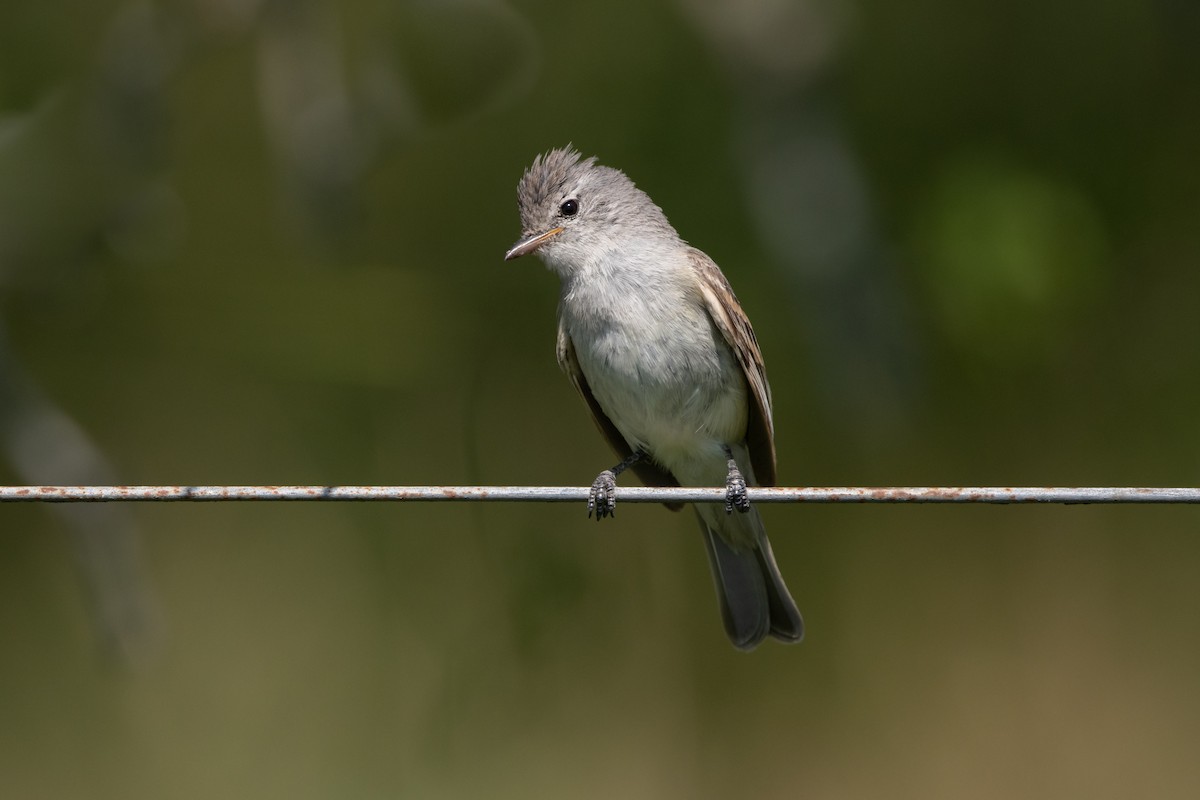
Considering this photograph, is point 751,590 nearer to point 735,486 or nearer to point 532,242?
point 735,486

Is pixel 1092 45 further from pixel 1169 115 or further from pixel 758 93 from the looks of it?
pixel 758 93

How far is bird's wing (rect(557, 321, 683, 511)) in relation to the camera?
3.82 meters

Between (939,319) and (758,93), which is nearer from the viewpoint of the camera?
(758,93)

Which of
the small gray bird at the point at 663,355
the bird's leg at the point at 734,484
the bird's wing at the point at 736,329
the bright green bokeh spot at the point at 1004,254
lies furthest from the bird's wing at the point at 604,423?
the bright green bokeh spot at the point at 1004,254

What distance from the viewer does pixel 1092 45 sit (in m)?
4.78

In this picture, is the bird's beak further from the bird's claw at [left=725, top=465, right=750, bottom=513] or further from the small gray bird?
the bird's claw at [left=725, top=465, right=750, bottom=513]

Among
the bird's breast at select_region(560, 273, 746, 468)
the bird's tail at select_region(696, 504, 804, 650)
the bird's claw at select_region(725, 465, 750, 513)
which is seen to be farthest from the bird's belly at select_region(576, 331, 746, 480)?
the bird's tail at select_region(696, 504, 804, 650)

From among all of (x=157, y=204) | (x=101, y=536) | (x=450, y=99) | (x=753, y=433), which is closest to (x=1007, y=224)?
(x=753, y=433)

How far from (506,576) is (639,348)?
1.57 m

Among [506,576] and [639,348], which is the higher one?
[639,348]

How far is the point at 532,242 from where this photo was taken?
12.4 feet

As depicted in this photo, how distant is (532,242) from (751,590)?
1.17 metres

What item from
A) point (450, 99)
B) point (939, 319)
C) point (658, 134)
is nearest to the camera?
point (450, 99)

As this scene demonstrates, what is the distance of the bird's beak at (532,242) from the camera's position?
375 cm
